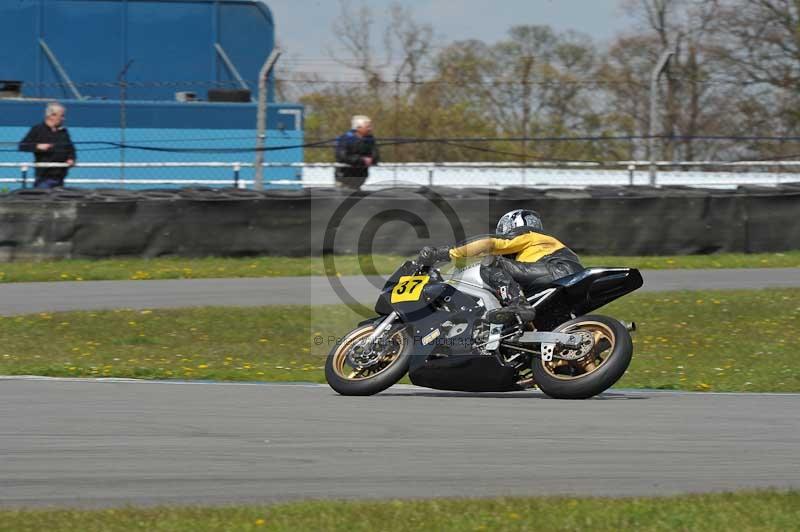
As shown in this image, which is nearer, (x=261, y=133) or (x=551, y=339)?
(x=551, y=339)

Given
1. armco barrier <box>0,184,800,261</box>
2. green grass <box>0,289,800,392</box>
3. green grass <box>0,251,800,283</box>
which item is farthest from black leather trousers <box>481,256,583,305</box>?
armco barrier <box>0,184,800,261</box>

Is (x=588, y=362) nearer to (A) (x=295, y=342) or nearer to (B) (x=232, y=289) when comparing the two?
(A) (x=295, y=342)

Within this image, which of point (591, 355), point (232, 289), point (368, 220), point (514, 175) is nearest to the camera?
point (591, 355)

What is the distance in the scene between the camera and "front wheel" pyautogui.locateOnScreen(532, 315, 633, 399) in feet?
26.5

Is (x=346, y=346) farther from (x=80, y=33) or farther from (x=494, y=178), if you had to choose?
(x=80, y=33)

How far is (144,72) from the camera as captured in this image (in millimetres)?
24766

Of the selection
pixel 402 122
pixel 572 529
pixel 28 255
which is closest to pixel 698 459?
pixel 572 529

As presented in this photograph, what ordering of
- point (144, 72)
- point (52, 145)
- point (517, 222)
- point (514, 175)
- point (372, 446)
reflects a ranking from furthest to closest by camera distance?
1. point (144, 72)
2. point (514, 175)
3. point (52, 145)
4. point (517, 222)
5. point (372, 446)

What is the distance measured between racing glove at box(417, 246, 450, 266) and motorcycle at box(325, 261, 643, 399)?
0.14 meters

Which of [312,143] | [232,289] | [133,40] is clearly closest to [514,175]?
[312,143]

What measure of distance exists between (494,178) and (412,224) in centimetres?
781

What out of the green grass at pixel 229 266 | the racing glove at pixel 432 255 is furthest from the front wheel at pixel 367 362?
the green grass at pixel 229 266

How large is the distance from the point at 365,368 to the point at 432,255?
0.86 meters

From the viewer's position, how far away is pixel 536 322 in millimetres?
8719
